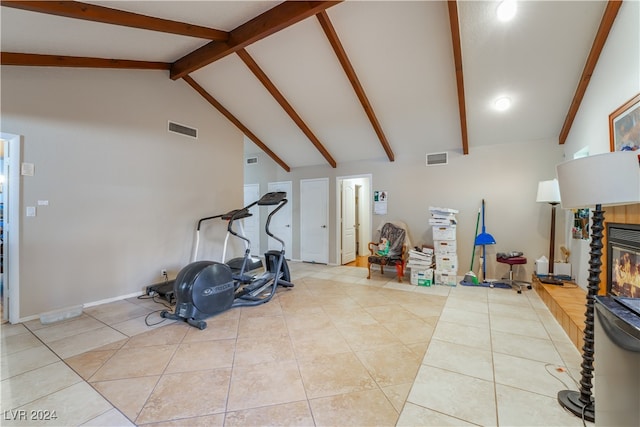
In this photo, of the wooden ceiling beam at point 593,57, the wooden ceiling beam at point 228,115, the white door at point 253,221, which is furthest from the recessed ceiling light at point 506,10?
the white door at point 253,221

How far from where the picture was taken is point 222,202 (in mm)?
5367

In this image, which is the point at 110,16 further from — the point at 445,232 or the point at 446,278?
the point at 446,278

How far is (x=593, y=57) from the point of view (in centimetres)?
300

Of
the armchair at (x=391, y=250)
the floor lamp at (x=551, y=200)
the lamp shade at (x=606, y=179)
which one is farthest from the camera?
the armchair at (x=391, y=250)

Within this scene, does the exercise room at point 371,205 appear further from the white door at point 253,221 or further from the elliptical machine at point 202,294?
the white door at point 253,221

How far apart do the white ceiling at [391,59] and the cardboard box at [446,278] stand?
239 cm

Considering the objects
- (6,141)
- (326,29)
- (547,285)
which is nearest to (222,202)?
(6,141)

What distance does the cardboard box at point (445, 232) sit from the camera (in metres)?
4.56

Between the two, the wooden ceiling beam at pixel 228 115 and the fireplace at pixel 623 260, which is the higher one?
the wooden ceiling beam at pixel 228 115

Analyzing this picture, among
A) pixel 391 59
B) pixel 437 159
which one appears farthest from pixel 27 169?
pixel 437 159

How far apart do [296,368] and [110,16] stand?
3.70 m

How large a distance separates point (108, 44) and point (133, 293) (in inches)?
132

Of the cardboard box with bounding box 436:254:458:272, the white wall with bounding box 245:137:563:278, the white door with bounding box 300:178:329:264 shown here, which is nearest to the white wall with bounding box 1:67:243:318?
the white door with bounding box 300:178:329:264

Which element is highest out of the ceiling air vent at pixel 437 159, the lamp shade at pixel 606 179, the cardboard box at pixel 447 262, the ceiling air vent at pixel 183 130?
the ceiling air vent at pixel 183 130
